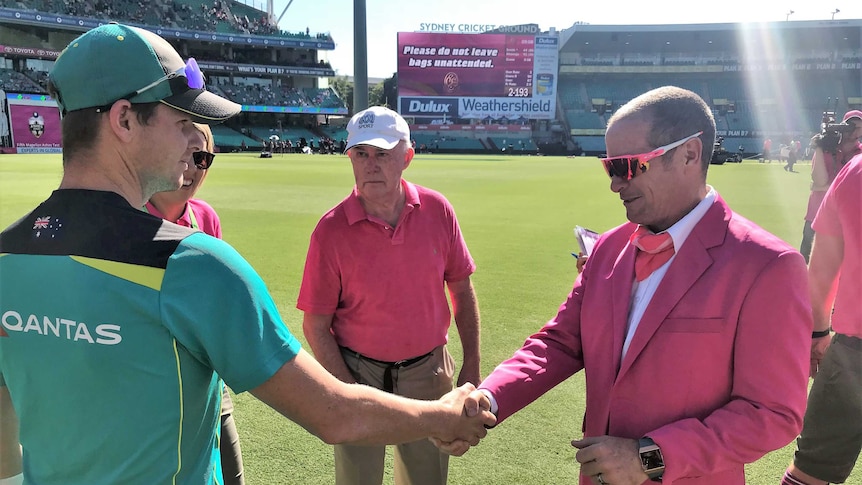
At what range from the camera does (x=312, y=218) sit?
14.6 metres

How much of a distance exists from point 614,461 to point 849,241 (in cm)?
233

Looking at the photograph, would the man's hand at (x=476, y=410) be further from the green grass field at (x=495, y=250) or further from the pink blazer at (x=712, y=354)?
the green grass field at (x=495, y=250)

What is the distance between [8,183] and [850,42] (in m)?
92.8

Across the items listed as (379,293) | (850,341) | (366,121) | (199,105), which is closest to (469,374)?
(379,293)

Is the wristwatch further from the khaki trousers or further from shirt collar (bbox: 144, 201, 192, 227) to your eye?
shirt collar (bbox: 144, 201, 192, 227)

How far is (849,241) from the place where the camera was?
320 cm

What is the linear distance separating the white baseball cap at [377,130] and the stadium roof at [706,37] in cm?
8237

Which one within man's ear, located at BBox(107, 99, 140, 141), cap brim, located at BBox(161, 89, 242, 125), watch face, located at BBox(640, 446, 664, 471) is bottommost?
watch face, located at BBox(640, 446, 664, 471)

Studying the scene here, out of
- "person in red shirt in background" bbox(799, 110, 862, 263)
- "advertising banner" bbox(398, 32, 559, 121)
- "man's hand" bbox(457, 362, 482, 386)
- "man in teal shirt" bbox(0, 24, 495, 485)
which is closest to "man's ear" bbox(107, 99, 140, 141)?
"man in teal shirt" bbox(0, 24, 495, 485)

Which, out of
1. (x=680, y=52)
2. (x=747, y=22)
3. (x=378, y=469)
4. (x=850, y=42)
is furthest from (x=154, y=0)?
(x=850, y=42)

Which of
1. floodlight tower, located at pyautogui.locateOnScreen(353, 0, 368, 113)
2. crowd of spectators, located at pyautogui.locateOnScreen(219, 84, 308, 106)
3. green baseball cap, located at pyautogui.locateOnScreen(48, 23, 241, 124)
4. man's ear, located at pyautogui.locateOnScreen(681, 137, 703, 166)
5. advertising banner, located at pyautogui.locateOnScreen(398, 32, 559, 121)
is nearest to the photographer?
green baseball cap, located at pyautogui.locateOnScreen(48, 23, 241, 124)

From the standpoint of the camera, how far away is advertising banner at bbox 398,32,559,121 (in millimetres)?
72938

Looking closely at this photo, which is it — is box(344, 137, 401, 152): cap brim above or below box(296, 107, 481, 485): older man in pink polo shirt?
above

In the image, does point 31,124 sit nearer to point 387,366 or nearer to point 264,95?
point 264,95
